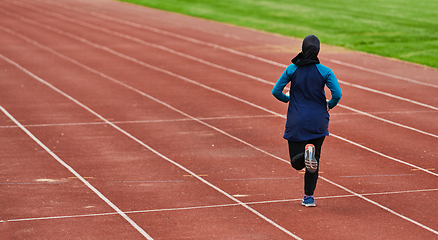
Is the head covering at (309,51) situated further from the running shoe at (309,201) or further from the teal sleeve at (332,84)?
the running shoe at (309,201)

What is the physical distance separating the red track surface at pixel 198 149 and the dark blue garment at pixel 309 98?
3.16 feet

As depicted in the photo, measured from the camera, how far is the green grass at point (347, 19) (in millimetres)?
24250

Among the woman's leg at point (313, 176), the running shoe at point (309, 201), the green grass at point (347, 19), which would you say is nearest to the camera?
the woman's leg at point (313, 176)

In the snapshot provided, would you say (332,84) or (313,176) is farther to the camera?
(313,176)

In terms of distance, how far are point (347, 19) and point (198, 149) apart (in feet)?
72.1

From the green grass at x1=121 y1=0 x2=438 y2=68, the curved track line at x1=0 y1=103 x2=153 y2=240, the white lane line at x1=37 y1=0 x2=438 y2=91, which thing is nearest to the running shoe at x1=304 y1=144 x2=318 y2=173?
the curved track line at x1=0 y1=103 x2=153 y2=240

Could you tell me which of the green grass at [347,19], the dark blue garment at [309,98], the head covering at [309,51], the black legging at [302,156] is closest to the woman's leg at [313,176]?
the black legging at [302,156]

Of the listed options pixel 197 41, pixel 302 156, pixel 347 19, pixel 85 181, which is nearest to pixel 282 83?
pixel 302 156

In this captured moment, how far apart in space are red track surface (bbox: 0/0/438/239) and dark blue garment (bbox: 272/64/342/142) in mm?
A: 963

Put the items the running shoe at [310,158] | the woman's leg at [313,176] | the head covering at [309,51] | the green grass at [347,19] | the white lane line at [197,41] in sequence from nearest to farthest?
1. the running shoe at [310,158]
2. the head covering at [309,51]
3. the woman's leg at [313,176]
4. the white lane line at [197,41]
5. the green grass at [347,19]

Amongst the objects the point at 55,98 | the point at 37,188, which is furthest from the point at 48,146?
the point at 55,98

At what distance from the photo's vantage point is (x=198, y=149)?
10.9 metres

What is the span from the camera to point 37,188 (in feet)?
28.1

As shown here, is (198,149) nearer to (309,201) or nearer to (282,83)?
(309,201)
